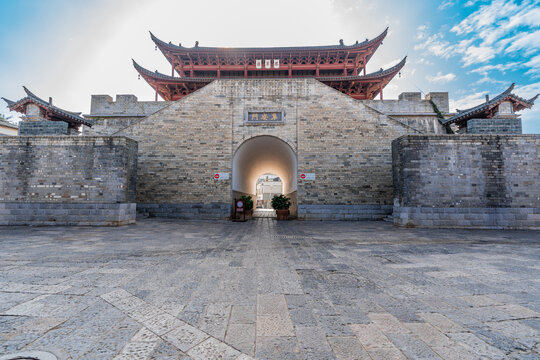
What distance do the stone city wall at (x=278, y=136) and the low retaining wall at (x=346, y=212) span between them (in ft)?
0.18

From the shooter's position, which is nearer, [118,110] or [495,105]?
[495,105]

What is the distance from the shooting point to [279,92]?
1373cm

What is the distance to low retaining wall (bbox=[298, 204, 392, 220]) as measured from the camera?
1252 centimetres

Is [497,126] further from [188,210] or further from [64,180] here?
[64,180]

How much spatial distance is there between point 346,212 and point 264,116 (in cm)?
713

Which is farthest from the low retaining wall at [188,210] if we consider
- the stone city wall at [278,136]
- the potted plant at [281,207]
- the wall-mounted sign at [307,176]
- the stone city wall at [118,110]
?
the stone city wall at [118,110]

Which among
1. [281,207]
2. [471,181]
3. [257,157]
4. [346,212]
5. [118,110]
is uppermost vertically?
[118,110]

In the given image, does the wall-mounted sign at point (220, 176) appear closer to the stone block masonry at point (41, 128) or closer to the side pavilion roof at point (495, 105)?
the stone block masonry at point (41, 128)

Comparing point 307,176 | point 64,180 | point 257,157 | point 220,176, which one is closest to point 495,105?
point 307,176

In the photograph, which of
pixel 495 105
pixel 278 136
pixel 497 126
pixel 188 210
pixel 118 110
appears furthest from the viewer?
pixel 118 110

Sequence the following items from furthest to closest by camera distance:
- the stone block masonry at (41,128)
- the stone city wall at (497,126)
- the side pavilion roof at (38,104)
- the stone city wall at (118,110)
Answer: the stone city wall at (118,110), the side pavilion roof at (38,104), the stone block masonry at (41,128), the stone city wall at (497,126)

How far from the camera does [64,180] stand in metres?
9.84

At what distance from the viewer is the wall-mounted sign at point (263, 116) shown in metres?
13.6

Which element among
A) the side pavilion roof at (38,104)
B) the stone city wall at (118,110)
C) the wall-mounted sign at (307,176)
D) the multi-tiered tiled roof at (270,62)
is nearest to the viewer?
the side pavilion roof at (38,104)
